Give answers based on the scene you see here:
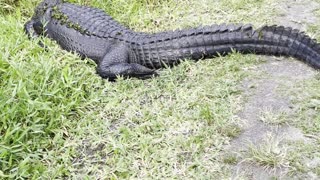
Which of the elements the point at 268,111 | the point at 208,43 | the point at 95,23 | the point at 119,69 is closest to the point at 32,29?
the point at 95,23

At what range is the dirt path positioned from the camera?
2910 millimetres

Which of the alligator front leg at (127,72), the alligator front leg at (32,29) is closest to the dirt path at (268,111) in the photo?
the alligator front leg at (127,72)

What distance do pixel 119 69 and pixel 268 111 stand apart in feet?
4.88

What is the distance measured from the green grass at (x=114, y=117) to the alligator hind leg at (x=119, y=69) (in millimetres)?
89

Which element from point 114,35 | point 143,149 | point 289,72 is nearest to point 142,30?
point 114,35

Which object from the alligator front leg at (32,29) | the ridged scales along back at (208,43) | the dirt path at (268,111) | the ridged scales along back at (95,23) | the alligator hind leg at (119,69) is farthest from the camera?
the alligator front leg at (32,29)

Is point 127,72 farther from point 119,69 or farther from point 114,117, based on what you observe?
point 114,117

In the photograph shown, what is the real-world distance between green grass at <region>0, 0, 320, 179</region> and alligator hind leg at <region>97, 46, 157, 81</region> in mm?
89

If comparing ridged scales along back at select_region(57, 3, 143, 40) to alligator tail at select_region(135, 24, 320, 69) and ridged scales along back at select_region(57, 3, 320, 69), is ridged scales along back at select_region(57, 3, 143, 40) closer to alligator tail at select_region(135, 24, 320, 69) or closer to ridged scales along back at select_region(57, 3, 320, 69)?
ridged scales along back at select_region(57, 3, 320, 69)

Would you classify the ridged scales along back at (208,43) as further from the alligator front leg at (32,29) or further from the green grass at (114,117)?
the alligator front leg at (32,29)

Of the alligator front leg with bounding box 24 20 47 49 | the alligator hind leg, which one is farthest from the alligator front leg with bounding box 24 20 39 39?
the alligator hind leg

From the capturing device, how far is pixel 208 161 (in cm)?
302

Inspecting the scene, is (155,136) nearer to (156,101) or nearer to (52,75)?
(156,101)

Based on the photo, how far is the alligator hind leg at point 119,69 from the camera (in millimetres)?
4141
